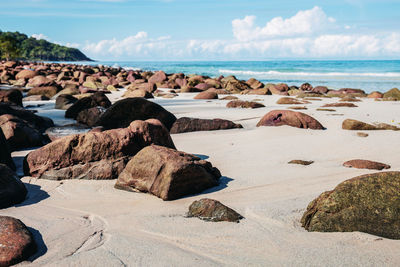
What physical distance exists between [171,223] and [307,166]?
2014 mm

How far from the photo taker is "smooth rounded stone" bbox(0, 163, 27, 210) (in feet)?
9.92

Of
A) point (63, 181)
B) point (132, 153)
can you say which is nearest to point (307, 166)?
point (132, 153)

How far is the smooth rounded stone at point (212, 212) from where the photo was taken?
2.70m

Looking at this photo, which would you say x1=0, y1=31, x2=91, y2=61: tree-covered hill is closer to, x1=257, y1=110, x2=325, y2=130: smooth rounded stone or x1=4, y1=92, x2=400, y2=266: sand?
x1=257, y1=110, x2=325, y2=130: smooth rounded stone

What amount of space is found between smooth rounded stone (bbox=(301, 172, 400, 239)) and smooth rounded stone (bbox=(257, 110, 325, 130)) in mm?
3958

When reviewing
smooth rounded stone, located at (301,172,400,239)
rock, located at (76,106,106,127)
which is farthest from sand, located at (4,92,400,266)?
rock, located at (76,106,106,127)

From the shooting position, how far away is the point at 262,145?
5.31 metres

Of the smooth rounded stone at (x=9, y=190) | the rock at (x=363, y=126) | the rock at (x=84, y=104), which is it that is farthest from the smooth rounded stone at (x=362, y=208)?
the rock at (x=84, y=104)

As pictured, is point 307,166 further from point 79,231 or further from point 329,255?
point 79,231

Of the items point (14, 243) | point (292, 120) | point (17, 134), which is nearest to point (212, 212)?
point (14, 243)

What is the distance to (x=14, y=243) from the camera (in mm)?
2143

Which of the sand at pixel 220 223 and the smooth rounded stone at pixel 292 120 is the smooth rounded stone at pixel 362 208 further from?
the smooth rounded stone at pixel 292 120

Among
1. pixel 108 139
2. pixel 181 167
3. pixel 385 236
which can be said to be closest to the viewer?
pixel 385 236

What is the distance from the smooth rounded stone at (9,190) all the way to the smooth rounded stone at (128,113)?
332cm
